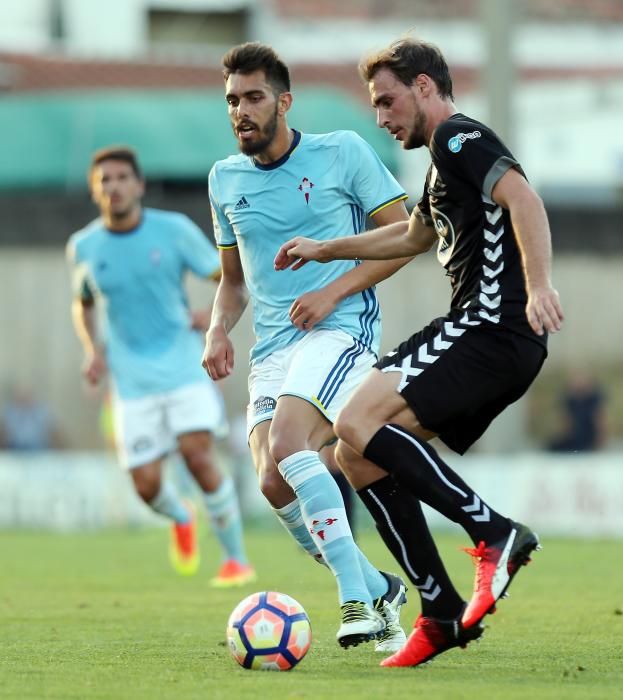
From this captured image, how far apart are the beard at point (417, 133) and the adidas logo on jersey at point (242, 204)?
1274mm

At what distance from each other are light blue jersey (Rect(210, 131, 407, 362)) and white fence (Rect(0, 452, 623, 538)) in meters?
9.96

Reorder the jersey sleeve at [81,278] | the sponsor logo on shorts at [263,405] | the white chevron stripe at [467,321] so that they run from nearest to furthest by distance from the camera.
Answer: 1. the white chevron stripe at [467,321]
2. the sponsor logo on shorts at [263,405]
3. the jersey sleeve at [81,278]

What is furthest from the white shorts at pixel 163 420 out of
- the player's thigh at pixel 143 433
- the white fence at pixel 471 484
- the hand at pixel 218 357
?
the white fence at pixel 471 484

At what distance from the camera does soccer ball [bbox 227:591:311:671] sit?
6324 millimetres

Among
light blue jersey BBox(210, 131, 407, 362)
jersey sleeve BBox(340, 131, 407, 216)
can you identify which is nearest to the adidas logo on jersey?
light blue jersey BBox(210, 131, 407, 362)

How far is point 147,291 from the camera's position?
1121 centimetres

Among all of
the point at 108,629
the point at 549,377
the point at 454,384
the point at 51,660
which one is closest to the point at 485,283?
the point at 454,384

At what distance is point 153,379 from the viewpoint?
11.3m

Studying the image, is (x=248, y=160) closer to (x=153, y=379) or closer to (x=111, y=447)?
(x=153, y=379)

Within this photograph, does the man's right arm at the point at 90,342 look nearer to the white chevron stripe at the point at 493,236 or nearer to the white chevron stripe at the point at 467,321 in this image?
the white chevron stripe at the point at 467,321

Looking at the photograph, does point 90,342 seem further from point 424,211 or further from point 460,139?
point 460,139

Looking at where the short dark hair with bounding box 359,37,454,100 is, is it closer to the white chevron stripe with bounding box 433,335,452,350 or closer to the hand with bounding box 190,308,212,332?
the white chevron stripe with bounding box 433,335,452,350

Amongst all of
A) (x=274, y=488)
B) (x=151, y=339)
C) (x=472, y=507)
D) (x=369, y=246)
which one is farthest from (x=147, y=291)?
(x=472, y=507)

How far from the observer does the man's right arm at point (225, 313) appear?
7461 mm
